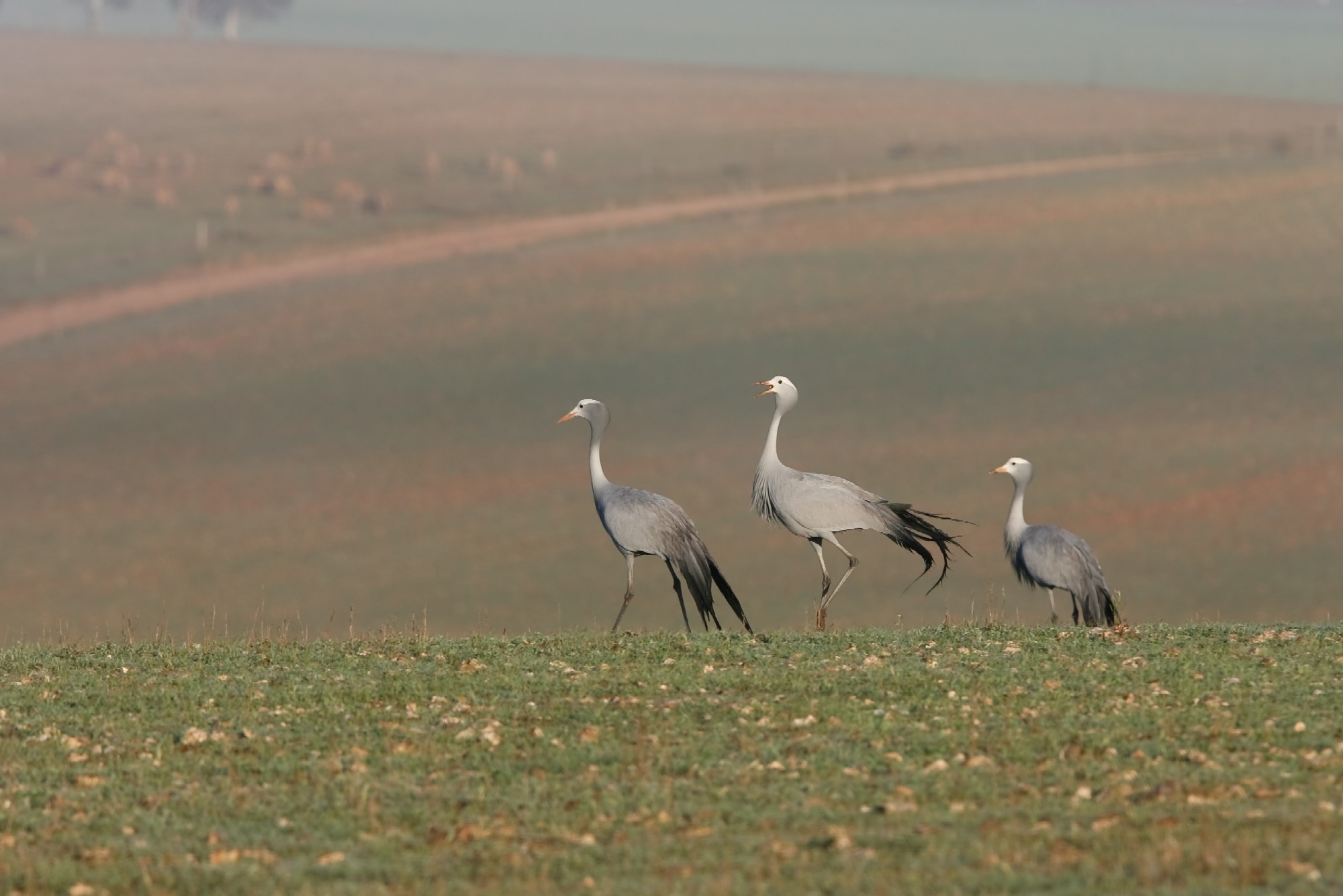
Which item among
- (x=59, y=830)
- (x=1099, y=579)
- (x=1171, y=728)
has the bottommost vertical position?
(x=59, y=830)

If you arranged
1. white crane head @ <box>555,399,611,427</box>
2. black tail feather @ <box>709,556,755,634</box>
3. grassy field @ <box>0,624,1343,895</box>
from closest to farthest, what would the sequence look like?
grassy field @ <box>0,624,1343,895</box> → black tail feather @ <box>709,556,755,634</box> → white crane head @ <box>555,399,611,427</box>

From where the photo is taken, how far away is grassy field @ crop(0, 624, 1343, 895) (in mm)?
9039

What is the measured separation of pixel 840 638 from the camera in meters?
17.0

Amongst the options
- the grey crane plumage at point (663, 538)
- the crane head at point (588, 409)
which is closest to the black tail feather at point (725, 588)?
the grey crane plumage at point (663, 538)

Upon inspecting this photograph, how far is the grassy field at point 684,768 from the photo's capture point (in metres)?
9.04

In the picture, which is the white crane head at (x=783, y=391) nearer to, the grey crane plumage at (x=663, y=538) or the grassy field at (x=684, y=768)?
the grey crane plumage at (x=663, y=538)

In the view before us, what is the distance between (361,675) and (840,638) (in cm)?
453

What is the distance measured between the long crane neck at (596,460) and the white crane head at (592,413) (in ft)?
0.24

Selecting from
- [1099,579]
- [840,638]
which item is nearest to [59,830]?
[840,638]

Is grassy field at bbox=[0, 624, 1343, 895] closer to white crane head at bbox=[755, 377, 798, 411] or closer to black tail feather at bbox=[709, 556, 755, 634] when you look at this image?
black tail feather at bbox=[709, 556, 755, 634]

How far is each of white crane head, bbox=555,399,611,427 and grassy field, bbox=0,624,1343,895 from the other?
17.0 feet

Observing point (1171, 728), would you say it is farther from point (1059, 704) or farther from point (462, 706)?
point (462, 706)

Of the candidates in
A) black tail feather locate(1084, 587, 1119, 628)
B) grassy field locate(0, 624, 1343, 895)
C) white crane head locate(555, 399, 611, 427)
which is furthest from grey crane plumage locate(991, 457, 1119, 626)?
white crane head locate(555, 399, 611, 427)

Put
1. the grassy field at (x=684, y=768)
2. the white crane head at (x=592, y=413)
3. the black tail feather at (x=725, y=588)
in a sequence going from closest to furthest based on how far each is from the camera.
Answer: the grassy field at (x=684, y=768) < the black tail feather at (x=725, y=588) < the white crane head at (x=592, y=413)
